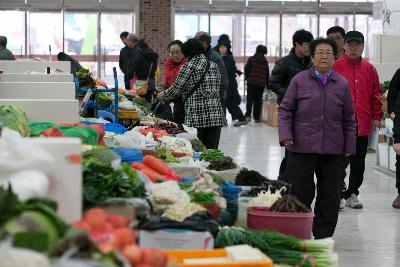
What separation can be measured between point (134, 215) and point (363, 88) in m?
5.01

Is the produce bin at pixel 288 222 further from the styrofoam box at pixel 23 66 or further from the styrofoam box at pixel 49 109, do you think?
the styrofoam box at pixel 23 66

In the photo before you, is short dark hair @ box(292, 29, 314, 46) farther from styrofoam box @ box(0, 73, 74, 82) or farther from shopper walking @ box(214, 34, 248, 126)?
shopper walking @ box(214, 34, 248, 126)

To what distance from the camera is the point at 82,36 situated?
26062 millimetres

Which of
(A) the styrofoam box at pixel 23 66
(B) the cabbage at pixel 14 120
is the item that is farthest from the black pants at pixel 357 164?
(A) the styrofoam box at pixel 23 66

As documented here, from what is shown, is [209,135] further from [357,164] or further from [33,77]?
[33,77]

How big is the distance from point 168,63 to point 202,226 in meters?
7.96

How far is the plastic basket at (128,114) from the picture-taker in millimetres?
10438

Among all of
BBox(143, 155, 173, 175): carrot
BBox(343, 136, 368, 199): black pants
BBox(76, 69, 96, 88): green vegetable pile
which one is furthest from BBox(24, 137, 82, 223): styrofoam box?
BBox(76, 69, 96, 88): green vegetable pile

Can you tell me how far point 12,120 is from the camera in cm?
556

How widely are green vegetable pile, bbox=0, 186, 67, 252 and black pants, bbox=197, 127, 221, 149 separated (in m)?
6.45

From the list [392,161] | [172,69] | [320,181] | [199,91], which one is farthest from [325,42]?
[392,161]

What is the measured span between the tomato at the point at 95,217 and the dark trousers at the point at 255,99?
1666 centimetres

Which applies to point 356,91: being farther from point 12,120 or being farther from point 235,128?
point 235,128

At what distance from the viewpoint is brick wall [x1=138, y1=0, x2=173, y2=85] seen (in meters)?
24.2
